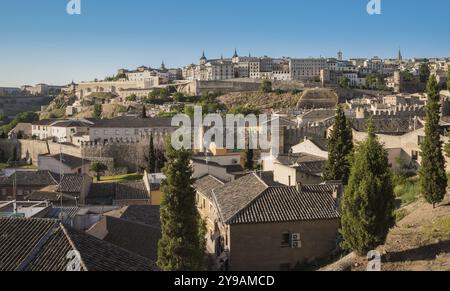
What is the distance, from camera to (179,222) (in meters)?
10.8

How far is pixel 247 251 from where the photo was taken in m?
12.5

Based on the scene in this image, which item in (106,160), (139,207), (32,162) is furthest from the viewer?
(32,162)

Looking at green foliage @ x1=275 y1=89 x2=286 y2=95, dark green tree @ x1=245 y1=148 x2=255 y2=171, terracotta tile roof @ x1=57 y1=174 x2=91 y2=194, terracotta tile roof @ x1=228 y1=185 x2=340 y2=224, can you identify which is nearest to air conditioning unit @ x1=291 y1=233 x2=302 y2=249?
terracotta tile roof @ x1=228 y1=185 x2=340 y2=224

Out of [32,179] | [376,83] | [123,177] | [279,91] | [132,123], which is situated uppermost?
[376,83]

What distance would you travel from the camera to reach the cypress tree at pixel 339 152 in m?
17.5

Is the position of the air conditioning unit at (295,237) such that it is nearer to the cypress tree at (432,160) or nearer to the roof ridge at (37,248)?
the cypress tree at (432,160)

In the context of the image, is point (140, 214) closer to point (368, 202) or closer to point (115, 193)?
point (115, 193)

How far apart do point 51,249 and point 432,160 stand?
10.2 metres

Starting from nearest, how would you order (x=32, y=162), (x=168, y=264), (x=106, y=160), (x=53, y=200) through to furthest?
(x=168, y=264) < (x=53, y=200) < (x=106, y=160) < (x=32, y=162)

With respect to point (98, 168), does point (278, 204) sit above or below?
above

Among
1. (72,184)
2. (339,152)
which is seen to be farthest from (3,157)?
(339,152)
